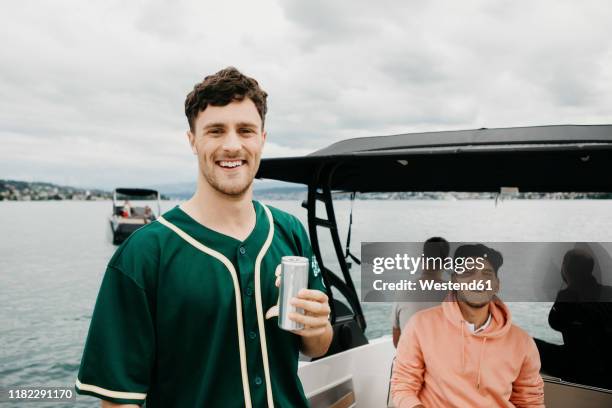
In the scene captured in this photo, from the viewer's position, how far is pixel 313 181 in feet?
11.1

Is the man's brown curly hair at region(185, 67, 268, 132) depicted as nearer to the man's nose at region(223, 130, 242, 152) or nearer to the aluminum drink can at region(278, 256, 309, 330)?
the man's nose at region(223, 130, 242, 152)

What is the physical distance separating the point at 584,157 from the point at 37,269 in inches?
914

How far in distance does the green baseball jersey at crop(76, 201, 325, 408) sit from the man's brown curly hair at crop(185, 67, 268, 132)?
0.31 meters

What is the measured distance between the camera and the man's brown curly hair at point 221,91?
1.27 metres

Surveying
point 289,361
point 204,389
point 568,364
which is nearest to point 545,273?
point 568,364

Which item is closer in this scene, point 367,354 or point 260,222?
point 260,222

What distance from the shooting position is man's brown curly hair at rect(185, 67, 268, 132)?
1269 mm

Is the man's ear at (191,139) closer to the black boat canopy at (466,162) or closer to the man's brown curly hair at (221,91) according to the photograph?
the man's brown curly hair at (221,91)

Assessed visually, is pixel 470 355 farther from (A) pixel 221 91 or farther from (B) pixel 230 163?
(A) pixel 221 91

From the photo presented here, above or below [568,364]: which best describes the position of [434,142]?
above

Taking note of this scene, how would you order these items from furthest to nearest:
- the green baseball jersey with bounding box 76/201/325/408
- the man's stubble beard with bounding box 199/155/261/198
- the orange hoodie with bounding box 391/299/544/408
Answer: the orange hoodie with bounding box 391/299/544/408
the man's stubble beard with bounding box 199/155/261/198
the green baseball jersey with bounding box 76/201/325/408

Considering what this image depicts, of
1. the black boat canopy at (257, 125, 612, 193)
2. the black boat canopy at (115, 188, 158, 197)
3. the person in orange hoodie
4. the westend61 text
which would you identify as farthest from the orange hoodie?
the black boat canopy at (115, 188, 158, 197)

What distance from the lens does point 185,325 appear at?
1222 mm

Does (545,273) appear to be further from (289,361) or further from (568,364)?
(289,361)
